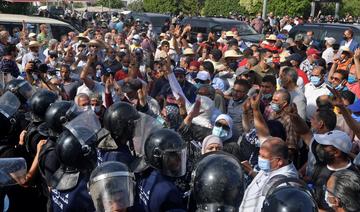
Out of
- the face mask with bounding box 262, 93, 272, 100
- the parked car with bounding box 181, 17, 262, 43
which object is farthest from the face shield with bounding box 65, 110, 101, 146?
the parked car with bounding box 181, 17, 262, 43

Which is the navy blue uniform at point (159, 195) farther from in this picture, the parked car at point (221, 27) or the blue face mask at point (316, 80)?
the parked car at point (221, 27)

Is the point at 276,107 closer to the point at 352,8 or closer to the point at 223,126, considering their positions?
the point at 223,126

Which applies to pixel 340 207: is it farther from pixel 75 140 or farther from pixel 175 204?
pixel 75 140

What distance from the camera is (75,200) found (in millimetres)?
3672

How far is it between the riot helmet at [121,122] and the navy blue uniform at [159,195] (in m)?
0.95

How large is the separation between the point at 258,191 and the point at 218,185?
90cm

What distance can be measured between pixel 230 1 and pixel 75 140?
3912cm

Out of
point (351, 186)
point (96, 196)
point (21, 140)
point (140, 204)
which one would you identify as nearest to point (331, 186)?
point (351, 186)

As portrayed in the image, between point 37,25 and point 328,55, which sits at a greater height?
point 328,55

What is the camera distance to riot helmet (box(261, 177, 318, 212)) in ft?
8.93

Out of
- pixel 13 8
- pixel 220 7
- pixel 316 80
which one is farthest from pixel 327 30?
pixel 220 7

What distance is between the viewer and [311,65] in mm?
9562

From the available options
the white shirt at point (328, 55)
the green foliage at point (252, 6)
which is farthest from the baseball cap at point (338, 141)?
the green foliage at point (252, 6)

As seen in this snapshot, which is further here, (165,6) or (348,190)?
(165,6)
